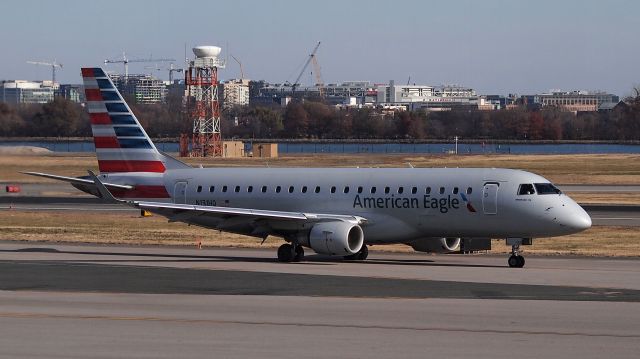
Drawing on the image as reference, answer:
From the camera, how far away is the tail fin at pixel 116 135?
4512cm

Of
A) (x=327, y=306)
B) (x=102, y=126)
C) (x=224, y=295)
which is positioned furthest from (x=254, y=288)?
(x=102, y=126)

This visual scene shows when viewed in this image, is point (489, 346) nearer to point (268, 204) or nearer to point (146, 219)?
point (268, 204)

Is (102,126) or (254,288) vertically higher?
A: (102,126)

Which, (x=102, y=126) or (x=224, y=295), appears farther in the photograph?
(x=102, y=126)

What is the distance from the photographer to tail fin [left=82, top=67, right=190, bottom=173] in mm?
45125

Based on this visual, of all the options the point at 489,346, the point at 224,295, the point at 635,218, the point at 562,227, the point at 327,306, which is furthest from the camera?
the point at 635,218

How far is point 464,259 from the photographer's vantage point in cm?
4156

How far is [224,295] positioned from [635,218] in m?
32.8

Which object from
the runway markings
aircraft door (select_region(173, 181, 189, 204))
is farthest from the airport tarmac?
aircraft door (select_region(173, 181, 189, 204))

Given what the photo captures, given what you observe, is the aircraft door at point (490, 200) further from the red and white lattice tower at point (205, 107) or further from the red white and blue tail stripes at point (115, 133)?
the red and white lattice tower at point (205, 107)

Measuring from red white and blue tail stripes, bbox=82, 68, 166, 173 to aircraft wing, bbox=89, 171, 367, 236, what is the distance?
3.87 m

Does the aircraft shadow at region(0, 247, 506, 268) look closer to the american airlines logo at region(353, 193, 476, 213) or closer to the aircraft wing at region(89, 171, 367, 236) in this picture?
the aircraft wing at region(89, 171, 367, 236)

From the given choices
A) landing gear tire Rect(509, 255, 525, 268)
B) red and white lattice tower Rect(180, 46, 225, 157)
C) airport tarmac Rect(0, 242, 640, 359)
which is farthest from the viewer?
red and white lattice tower Rect(180, 46, 225, 157)

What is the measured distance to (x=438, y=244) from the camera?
40.6 metres
